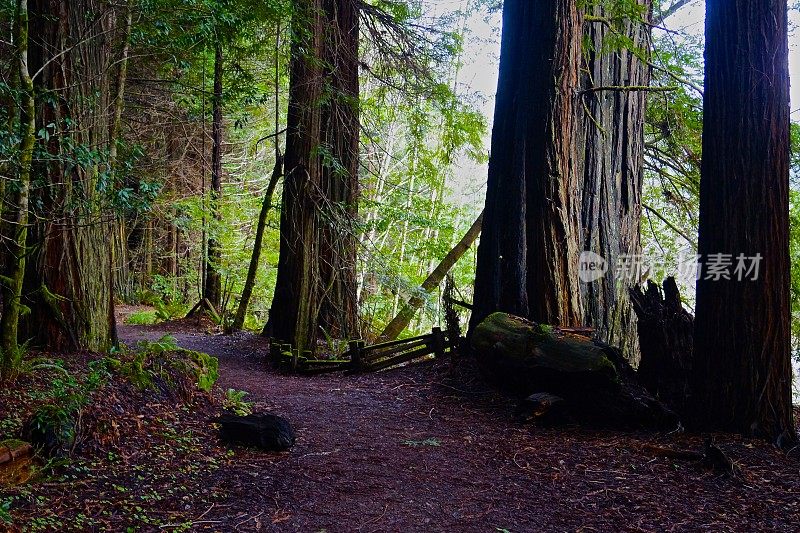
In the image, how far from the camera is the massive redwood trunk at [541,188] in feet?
23.1

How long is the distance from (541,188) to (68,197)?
5086 mm

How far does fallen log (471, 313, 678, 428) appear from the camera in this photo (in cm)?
539

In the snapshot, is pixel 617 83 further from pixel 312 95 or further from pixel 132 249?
pixel 132 249

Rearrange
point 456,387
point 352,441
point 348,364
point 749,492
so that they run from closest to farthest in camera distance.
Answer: point 749,492 → point 352,441 → point 456,387 → point 348,364

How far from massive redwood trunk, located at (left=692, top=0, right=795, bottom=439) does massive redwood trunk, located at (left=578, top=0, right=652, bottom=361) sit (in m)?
2.64

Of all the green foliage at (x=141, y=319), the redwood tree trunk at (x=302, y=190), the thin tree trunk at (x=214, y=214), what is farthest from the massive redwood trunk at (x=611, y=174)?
the green foliage at (x=141, y=319)

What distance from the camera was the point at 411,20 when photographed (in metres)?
12.1

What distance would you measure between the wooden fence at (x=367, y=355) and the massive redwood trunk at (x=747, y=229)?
3551 millimetres

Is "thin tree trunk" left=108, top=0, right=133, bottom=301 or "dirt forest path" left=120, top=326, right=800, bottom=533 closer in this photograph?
"dirt forest path" left=120, top=326, right=800, bottom=533

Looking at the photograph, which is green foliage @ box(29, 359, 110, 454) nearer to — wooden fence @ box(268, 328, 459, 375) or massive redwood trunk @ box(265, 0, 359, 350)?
wooden fence @ box(268, 328, 459, 375)

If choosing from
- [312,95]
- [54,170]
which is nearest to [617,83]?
[312,95]

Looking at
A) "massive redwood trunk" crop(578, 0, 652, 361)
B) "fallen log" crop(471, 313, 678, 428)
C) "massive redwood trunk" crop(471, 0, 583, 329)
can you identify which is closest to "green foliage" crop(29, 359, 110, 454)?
"fallen log" crop(471, 313, 678, 428)

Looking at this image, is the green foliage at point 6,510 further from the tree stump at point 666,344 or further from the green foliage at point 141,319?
the green foliage at point 141,319

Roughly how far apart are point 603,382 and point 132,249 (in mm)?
20412
